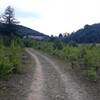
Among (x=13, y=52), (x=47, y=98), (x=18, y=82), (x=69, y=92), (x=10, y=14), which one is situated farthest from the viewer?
(x=10, y=14)

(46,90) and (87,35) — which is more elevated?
(87,35)

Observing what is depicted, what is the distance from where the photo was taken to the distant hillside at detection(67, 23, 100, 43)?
12709cm

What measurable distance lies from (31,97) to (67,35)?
143786 mm

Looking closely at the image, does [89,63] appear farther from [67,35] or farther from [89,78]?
[67,35]

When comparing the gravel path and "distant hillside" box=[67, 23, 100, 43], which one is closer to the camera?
the gravel path

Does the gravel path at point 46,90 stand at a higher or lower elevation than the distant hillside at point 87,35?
lower

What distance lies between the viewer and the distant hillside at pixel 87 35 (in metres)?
127

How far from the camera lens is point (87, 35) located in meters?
136

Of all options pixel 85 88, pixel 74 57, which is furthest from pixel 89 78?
pixel 74 57

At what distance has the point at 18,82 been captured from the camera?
15.8 meters

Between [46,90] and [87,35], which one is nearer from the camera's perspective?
[46,90]

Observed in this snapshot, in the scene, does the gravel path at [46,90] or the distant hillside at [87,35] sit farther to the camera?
the distant hillside at [87,35]

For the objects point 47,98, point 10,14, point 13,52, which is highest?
point 10,14

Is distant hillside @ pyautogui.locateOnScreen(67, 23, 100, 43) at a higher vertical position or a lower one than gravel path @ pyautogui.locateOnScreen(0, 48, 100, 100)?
higher
